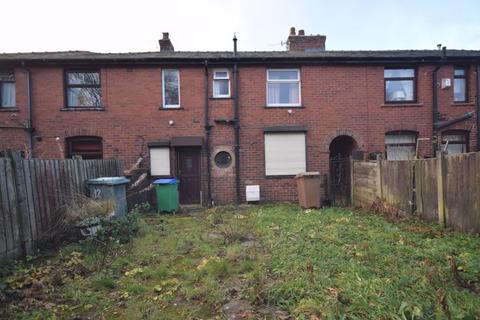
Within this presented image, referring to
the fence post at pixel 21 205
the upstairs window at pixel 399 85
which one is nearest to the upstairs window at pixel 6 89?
the fence post at pixel 21 205

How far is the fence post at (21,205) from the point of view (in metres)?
4.83

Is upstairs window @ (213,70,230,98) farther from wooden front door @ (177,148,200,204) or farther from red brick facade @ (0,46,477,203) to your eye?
wooden front door @ (177,148,200,204)

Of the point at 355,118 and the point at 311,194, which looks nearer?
Answer: the point at 311,194

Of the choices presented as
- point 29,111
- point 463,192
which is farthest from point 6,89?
point 463,192

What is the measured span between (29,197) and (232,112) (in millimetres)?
7474

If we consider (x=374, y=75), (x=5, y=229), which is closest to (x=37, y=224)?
(x=5, y=229)

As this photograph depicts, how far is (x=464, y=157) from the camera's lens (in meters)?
5.30

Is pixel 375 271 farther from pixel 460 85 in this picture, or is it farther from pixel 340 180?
pixel 460 85

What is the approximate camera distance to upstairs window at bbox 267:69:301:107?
11.5 meters

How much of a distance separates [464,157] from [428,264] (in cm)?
254

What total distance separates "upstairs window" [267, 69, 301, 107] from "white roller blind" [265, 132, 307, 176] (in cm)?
139

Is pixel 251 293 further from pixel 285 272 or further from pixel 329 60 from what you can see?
pixel 329 60

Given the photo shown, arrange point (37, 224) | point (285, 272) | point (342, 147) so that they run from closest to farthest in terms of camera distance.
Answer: point (285, 272)
point (37, 224)
point (342, 147)

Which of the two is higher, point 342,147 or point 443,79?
point 443,79
